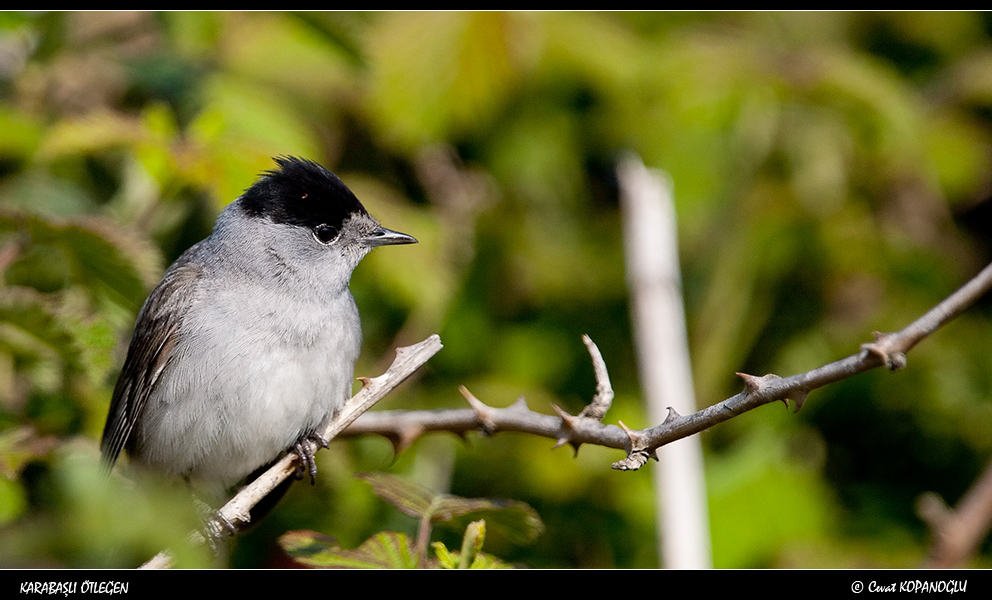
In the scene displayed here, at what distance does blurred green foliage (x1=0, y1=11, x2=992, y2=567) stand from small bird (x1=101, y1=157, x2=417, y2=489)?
0.65ft

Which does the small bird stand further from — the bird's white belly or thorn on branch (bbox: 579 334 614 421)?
thorn on branch (bbox: 579 334 614 421)

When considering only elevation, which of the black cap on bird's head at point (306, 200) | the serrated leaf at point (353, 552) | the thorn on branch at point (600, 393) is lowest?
the serrated leaf at point (353, 552)

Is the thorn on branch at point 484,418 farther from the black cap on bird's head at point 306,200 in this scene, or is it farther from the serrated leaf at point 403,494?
the black cap on bird's head at point 306,200

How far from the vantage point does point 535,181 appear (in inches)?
165

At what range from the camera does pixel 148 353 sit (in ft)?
10.2

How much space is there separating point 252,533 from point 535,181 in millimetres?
2172

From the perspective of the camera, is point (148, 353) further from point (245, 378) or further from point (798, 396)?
point (798, 396)

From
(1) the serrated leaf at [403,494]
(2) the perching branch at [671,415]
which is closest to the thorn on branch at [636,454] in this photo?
(2) the perching branch at [671,415]

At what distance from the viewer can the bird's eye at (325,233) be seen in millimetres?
3252

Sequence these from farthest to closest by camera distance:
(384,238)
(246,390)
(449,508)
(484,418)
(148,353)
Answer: (384,238) < (148,353) < (246,390) < (484,418) < (449,508)

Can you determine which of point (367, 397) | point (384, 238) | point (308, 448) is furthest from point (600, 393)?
point (384, 238)

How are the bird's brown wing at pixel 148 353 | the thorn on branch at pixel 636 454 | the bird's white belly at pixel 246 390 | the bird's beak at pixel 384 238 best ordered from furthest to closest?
the bird's beak at pixel 384 238
the bird's brown wing at pixel 148 353
the bird's white belly at pixel 246 390
the thorn on branch at pixel 636 454

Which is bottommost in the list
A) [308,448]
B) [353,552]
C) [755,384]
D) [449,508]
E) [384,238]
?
[353,552]

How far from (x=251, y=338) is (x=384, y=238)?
2.18 ft
